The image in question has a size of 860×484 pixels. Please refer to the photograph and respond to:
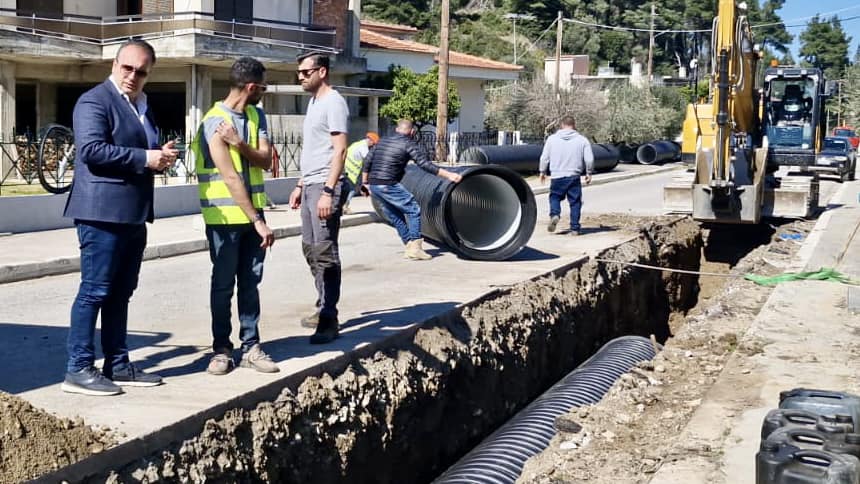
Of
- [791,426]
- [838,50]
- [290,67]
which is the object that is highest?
[838,50]

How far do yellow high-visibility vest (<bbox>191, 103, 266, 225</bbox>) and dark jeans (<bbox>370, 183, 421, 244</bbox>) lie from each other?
5701 millimetres

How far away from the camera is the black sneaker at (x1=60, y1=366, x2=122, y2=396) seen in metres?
5.43

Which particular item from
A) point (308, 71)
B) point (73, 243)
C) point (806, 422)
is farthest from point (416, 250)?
point (806, 422)

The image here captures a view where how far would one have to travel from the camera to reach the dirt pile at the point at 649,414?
593 cm

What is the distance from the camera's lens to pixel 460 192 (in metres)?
12.5

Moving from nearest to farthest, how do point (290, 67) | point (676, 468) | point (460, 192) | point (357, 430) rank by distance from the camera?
point (676, 468)
point (357, 430)
point (460, 192)
point (290, 67)

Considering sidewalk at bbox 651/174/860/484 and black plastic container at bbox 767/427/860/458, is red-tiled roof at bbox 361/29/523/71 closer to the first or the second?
sidewalk at bbox 651/174/860/484

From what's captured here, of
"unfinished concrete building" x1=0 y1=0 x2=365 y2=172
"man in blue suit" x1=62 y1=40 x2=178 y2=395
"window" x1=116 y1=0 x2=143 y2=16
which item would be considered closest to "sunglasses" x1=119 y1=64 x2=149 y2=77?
"man in blue suit" x1=62 y1=40 x2=178 y2=395

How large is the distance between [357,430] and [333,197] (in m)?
1.53

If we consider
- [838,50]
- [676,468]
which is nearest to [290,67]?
[676,468]

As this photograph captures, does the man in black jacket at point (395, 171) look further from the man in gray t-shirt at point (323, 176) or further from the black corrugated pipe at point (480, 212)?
the man in gray t-shirt at point (323, 176)

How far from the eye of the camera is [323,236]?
6.79m

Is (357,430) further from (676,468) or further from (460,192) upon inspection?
(460,192)

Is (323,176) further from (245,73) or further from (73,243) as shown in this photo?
(73,243)
